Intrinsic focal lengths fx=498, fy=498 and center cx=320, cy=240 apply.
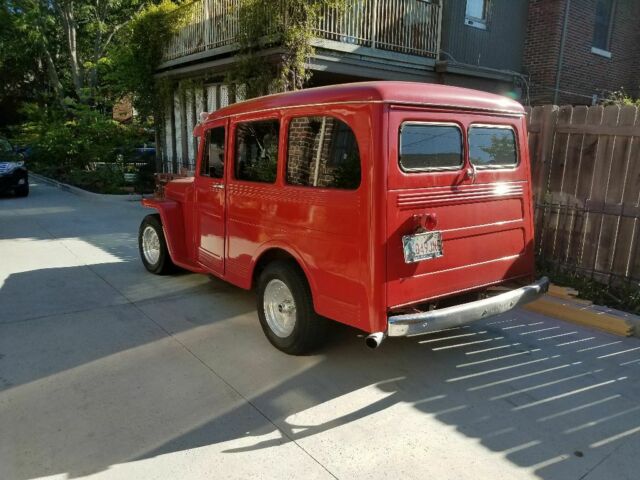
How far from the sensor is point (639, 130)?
16.6 ft

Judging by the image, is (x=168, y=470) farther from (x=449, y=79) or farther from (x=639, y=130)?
(x=449, y=79)

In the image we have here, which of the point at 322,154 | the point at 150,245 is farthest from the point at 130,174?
the point at 322,154

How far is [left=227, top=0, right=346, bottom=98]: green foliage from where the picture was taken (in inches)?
357

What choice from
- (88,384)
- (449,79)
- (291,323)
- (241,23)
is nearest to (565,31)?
(449,79)

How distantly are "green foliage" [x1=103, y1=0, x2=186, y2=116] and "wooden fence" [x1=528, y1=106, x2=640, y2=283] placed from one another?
996 cm

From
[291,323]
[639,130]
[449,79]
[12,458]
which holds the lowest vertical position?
[12,458]

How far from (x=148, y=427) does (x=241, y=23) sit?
8.82m

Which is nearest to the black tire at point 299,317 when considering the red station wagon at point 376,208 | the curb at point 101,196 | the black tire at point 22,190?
the red station wagon at point 376,208

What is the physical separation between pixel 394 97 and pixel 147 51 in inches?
498

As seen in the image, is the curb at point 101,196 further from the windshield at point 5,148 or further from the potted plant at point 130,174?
the windshield at point 5,148

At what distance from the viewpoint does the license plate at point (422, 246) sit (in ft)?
11.0

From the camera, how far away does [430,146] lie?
11.6 ft

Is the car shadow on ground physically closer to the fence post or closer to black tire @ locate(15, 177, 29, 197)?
the fence post

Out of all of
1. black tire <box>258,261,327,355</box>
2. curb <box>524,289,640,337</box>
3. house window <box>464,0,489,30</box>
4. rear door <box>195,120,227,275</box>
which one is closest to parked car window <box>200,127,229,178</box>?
rear door <box>195,120,227,275</box>
